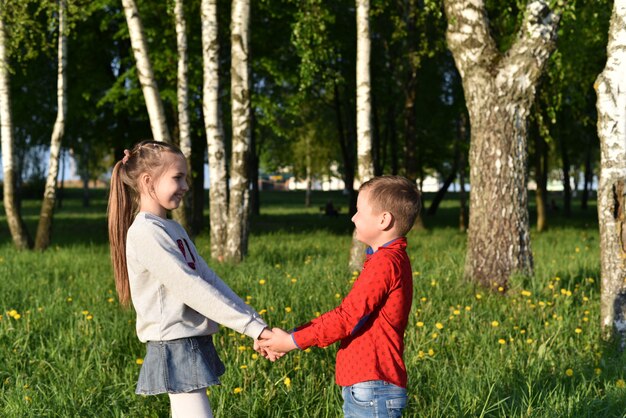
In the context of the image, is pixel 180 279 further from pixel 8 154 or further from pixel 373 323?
pixel 8 154

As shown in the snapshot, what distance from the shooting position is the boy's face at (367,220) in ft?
9.55

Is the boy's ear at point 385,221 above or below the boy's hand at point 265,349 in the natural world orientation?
above

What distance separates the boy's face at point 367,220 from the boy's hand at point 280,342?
54 cm

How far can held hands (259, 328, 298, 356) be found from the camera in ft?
9.74

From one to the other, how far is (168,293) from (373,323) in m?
0.91

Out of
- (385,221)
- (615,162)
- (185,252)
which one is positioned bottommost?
(185,252)

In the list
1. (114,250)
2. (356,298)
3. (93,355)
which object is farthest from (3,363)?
(356,298)

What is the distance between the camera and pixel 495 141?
27.9 ft

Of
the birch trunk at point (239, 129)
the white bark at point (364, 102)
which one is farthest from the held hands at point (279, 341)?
the birch trunk at point (239, 129)

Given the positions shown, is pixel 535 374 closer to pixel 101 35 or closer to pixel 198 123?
pixel 198 123

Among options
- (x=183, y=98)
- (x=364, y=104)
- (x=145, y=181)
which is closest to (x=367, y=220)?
(x=145, y=181)

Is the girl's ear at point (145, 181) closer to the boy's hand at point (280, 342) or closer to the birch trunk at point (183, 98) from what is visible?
the boy's hand at point (280, 342)

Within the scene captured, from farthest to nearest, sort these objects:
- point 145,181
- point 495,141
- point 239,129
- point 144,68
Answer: point 144,68, point 239,129, point 495,141, point 145,181

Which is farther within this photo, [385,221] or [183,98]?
[183,98]
